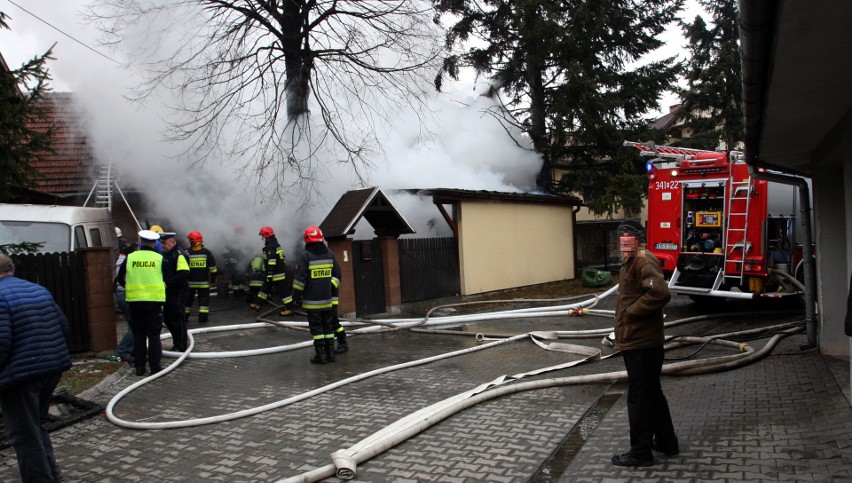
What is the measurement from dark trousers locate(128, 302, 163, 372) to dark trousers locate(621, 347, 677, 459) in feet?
18.0

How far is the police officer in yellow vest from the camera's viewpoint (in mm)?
7121

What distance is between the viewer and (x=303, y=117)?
49.5ft

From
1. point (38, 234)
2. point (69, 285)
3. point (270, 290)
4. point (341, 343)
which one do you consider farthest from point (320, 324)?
point (38, 234)

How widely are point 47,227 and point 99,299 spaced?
2.79 m

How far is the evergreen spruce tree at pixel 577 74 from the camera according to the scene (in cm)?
1888

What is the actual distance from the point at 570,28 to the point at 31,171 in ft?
52.0

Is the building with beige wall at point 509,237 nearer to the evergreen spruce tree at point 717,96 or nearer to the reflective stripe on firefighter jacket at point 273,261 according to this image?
the reflective stripe on firefighter jacket at point 273,261

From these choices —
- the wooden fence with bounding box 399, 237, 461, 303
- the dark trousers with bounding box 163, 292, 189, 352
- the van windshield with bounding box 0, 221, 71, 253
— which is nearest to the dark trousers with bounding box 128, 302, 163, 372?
the dark trousers with bounding box 163, 292, 189, 352

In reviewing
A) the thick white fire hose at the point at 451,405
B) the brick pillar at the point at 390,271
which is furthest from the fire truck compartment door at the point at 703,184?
the brick pillar at the point at 390,271

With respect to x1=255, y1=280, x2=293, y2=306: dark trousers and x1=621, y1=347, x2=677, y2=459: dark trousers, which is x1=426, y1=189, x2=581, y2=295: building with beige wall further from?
x1=621, y1=347, x2=677, y2=459: dark trousers

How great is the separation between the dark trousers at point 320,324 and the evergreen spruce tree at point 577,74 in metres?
11.8

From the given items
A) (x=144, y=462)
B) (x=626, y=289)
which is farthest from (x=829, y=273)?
(x=144, y=462)

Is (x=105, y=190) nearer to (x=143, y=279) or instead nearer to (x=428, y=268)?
(x=428, y=268)

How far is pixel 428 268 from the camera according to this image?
45.8 ft
